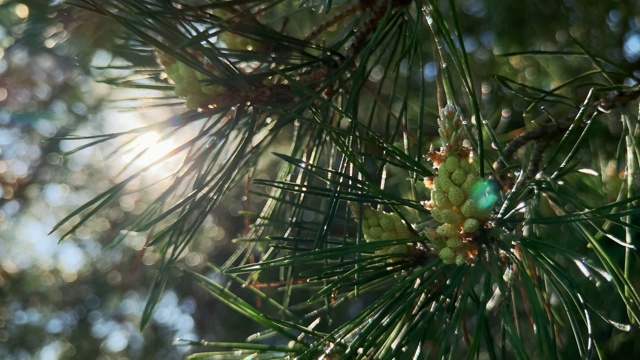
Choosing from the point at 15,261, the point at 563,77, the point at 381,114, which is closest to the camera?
the point at 563,77

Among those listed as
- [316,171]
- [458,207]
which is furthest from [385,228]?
[316,171]

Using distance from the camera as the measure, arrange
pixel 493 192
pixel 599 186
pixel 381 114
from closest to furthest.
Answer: pixel 493 192 → pixel 599 186 → pixel 381 114

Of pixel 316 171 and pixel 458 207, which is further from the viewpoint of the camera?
pixel 316 171

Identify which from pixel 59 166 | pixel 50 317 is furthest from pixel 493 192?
pixel 50 317

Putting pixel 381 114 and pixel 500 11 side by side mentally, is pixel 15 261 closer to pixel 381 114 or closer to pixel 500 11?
pixel 381 114

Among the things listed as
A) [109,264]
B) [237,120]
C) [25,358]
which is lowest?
[25,358]

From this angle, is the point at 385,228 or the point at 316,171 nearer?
the point at 385,228

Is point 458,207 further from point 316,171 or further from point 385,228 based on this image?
point 316,171

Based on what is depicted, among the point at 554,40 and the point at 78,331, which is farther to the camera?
the point at 78,331
